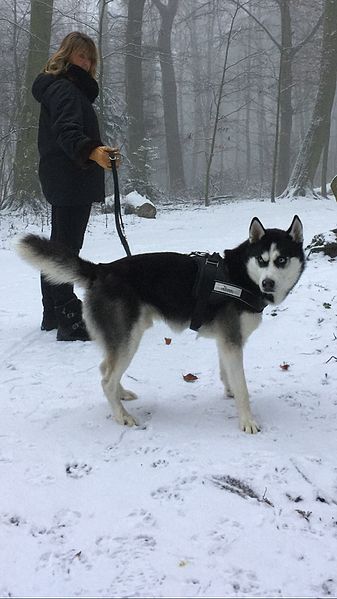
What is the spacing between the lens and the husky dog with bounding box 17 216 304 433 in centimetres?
320

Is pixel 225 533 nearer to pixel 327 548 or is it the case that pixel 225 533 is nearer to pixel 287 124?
pixel 327 548

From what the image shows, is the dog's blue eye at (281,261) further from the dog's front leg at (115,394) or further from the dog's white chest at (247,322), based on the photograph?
the dog's front leg at (115,394)

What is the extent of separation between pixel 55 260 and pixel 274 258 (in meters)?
1.50

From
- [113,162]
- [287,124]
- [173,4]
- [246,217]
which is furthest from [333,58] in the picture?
[113,162]

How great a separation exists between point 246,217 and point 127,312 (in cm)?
1178

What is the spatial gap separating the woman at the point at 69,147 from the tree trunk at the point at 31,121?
9.52 meters

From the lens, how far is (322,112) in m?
17.2

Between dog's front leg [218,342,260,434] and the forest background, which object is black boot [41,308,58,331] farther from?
the forest background

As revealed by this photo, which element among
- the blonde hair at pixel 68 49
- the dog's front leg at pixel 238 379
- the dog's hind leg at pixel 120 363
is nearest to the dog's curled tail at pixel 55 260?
the dog's hind leg at pixel 120 363

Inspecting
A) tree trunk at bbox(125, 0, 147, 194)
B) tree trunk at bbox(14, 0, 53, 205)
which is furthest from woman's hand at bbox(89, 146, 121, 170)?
tree trunk at bbox(125, 0, 147, 194)

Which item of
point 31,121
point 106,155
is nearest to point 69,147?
point 106,155

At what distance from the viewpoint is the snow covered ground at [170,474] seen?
191 centimetres

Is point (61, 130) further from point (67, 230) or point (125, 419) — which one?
point (125, 419)

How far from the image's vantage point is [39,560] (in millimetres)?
1975
